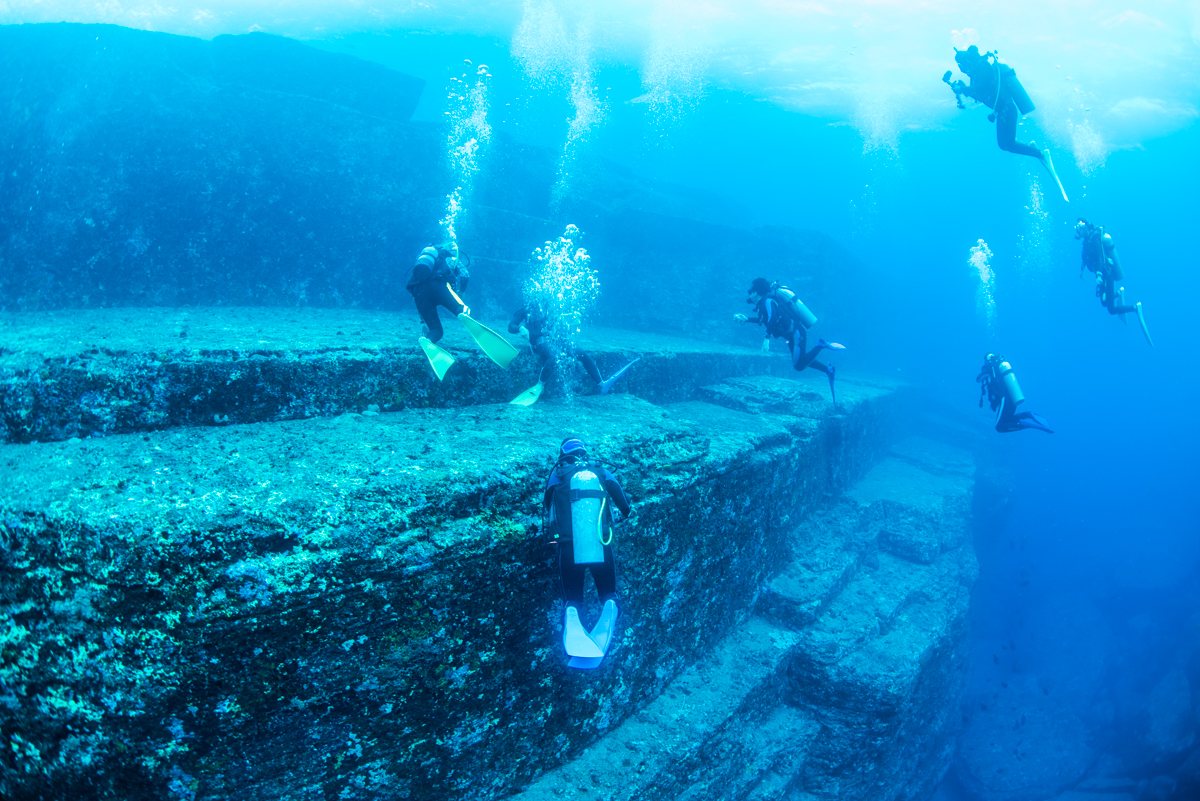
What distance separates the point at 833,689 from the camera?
784cm

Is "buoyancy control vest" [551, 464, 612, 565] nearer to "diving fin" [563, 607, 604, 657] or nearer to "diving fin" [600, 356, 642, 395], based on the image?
"diving fin" [563, 607, 604, 657]

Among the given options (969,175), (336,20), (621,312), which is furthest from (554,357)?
(969,175)

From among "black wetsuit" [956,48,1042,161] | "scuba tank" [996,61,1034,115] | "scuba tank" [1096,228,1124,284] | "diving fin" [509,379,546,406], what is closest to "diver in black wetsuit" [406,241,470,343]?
"diving fin" [509,379,546,406]

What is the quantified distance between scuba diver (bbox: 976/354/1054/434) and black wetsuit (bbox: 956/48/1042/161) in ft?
12.2

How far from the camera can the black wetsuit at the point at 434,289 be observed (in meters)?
6.42

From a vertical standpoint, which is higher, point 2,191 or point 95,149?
point 95,149

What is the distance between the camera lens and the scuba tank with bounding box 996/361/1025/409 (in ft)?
32.3

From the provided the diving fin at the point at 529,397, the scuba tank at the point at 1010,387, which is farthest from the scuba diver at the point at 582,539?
the scuba tank at the point at 1010,387

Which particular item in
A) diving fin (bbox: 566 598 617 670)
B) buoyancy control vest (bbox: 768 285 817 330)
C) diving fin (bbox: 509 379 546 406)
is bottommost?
diving fin (bbox: 566 598 617 670)

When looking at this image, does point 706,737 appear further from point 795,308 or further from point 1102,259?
point 1102,259

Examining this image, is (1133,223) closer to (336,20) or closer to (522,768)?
(336,20)

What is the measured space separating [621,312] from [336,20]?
2029cm

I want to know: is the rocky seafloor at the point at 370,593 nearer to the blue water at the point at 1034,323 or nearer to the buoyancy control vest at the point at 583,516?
the buoyancy control vest at the point at 583,516

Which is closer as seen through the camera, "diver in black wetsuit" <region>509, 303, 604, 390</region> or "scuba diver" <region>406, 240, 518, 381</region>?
"scuba diver" <region>406, 240, 518, 381</region>
